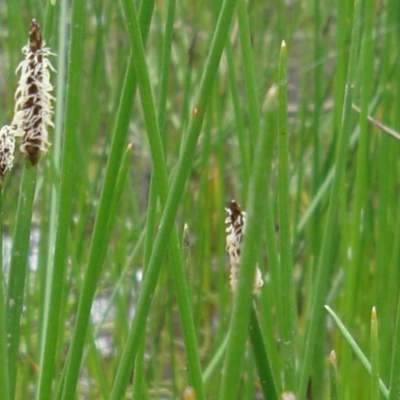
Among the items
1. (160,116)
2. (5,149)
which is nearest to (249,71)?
(160,116)

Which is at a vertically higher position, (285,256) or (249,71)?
(249,71)

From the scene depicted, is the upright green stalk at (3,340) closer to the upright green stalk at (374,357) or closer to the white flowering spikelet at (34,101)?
the white flowering spikelet at (34,101)

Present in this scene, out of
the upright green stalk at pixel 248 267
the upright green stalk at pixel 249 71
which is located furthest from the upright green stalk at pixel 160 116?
the upright green stalk at pixel 248 267

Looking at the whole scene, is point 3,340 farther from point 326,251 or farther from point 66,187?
point 326,251

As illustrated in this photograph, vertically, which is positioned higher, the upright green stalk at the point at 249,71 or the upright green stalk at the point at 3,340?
the upright green stalk at the point at 249,71

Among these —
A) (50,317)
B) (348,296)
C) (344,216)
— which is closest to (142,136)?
(344,216)

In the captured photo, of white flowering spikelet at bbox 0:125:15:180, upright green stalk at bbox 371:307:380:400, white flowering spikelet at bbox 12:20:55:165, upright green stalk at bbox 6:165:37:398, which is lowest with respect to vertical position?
upright green stalk at bbox 371:307:380:400

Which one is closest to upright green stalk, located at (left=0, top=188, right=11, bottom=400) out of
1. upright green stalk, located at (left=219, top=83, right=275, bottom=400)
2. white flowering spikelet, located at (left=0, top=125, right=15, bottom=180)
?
white flowering spikelet, located at (left=0, top=125, right=15, bottom=180)

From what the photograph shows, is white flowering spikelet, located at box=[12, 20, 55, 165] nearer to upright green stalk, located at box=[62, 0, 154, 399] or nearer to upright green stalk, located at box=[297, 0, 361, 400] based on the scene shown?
upright green stalk, located at box=[62, 0, 154, 399]
